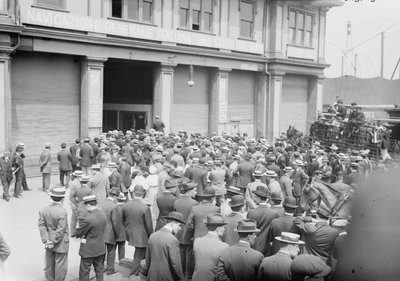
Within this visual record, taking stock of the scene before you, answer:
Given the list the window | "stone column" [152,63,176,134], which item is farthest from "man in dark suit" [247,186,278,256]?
the window

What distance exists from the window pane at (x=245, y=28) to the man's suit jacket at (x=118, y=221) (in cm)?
2059

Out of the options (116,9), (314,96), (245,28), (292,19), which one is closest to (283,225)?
(116,9)

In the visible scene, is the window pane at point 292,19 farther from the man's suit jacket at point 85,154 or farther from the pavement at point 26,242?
the pavement at point 26,242

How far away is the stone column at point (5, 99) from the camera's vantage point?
1781cm

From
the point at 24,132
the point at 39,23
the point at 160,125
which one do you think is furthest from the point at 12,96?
the point at 160,125

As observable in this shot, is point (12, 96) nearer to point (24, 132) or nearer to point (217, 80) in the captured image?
point (24, 132)

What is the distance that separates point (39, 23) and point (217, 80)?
10.5 meters

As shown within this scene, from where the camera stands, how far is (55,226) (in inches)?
341

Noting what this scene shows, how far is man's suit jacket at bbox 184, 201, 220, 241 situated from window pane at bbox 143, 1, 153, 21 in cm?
1679

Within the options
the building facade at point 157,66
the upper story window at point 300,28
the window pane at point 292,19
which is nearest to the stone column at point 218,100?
the building facade at point 157,66

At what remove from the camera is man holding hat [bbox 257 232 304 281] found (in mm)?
6117

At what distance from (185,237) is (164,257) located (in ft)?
5.93

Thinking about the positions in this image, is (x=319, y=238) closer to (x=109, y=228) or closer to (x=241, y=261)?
(x=241, y=261)

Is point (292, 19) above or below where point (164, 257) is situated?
above
